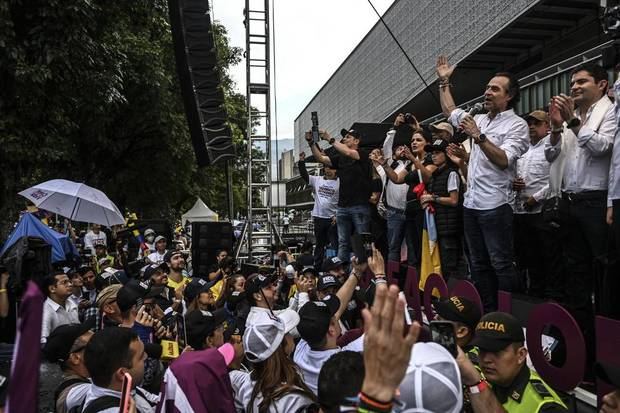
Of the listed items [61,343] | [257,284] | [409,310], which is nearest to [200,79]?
[257,284]

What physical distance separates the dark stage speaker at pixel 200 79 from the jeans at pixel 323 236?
522 cm

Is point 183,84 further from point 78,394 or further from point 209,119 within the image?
point 78,394

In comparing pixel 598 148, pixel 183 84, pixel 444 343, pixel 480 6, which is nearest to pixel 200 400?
pixel 444 343

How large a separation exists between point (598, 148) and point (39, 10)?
927cm

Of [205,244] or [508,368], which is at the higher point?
[205,244]

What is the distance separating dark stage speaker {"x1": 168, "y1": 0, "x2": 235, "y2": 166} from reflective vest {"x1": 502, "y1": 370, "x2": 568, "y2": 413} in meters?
10.4

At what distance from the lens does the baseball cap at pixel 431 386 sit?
166 cm

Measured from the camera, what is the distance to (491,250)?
13.9 feet

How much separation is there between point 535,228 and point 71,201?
858 centimetres

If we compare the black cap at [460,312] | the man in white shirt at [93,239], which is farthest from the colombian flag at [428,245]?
the man in white shirt at [93,239]

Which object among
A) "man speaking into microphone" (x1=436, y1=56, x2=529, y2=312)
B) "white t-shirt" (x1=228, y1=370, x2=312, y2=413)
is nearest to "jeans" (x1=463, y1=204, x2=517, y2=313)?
"man speaking into microphone" (x1=436, y1=56, x2=529, y2=312)

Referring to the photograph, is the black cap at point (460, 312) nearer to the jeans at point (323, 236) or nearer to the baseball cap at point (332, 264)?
the baseball cap at point (332, 264)

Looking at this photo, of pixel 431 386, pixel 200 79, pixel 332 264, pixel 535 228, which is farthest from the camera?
pixel 200 79

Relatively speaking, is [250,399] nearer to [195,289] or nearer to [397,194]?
[397,194]
